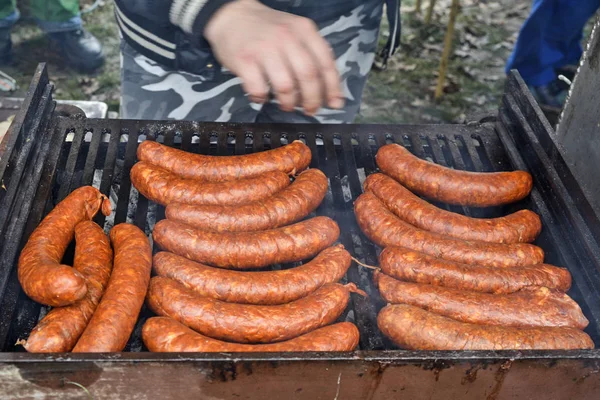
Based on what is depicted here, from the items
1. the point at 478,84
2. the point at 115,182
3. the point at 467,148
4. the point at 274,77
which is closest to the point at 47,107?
the point at 115,182

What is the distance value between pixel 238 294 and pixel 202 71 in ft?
6.07

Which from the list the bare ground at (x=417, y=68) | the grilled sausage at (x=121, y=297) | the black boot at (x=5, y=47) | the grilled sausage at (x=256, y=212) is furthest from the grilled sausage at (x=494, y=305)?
the black boot at (x=5, y=47)

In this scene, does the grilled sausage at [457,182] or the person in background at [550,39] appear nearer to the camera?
the grilled sausage at [457,182]

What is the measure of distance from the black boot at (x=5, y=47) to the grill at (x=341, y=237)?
15.1 feet

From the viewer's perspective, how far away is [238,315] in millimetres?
2771

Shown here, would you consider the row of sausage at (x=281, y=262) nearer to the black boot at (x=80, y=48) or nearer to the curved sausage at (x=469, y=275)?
the curved sausage at (x=469, y=275)

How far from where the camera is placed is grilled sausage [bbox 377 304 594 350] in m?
2.76

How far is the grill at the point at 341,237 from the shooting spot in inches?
96.4

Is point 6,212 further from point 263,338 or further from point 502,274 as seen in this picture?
point 502,274

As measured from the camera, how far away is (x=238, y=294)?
294 cm

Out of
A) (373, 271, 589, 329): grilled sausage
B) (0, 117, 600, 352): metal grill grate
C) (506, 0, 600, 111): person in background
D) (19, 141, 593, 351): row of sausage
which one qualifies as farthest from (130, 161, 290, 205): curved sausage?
(506, 0, 600, 111): person in background

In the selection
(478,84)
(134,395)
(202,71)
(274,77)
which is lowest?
(478,84)

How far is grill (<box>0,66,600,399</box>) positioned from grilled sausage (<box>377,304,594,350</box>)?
170mm

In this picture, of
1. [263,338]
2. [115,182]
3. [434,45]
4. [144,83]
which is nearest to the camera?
[263,338]
